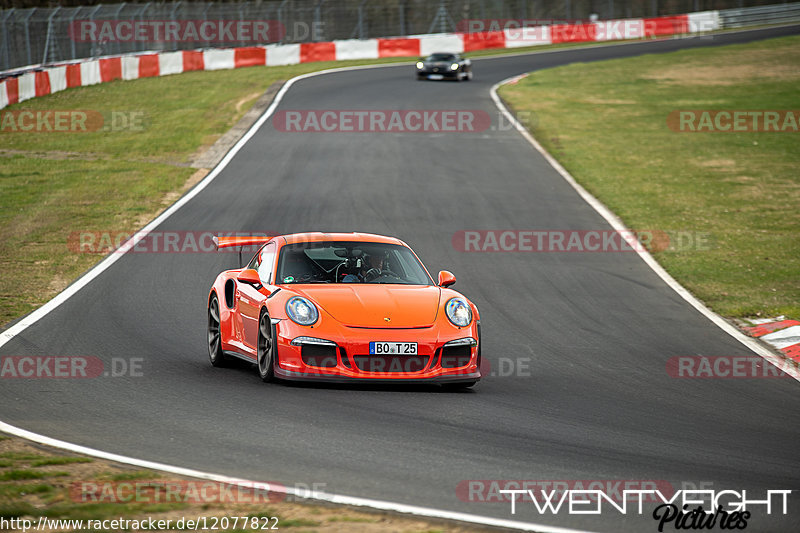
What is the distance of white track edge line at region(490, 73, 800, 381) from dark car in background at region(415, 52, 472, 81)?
1151cm

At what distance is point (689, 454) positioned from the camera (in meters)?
7.00

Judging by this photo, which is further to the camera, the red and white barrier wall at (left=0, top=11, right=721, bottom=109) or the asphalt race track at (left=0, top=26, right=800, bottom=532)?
the red and white barrier wall at (left=0, top=11, right=721, bottom=109)

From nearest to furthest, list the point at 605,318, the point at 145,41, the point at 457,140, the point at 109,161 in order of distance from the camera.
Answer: the point at 605,318 < the point at 109,161 < the point at 457,140 < the point at 145,41

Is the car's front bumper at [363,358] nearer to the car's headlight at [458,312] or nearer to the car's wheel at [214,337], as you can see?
the car's headlight at [458,312]

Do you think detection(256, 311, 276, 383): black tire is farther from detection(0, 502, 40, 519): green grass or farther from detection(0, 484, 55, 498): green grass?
detection(0, 502, 40, 519): green grass

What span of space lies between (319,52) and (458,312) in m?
40.4

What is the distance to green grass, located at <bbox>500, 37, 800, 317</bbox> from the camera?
16.4 metres

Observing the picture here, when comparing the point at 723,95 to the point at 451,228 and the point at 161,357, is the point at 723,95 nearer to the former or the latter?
the point at 451,228

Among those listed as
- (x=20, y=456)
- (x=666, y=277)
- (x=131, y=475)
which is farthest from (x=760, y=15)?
(x=131, y=475)

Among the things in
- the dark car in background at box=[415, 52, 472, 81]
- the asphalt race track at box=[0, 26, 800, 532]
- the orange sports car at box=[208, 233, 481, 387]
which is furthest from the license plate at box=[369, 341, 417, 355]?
the dark car in background at box=[415, 52, 472, 81]

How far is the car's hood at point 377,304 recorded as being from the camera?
9.06 m

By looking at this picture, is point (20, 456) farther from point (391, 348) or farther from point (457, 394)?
point (457, 394)

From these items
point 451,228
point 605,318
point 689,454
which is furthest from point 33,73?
point 689,454

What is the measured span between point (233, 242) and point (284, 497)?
18.1 ft
